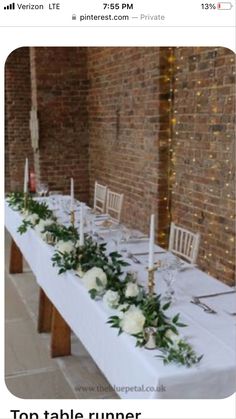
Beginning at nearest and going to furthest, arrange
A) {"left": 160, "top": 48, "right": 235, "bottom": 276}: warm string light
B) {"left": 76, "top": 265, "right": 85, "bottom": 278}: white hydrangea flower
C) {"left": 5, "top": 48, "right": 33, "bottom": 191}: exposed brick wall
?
{"left": 76, "top": 265, "right": 85, "bottom": 278}: white hydrangea flower, {"left": 160, "top": 48, "right": 235, "bottom": 276}: warm string light, {"left": 5, "top": 48, "right": 33, "bottom": 191}: exposed brick wall

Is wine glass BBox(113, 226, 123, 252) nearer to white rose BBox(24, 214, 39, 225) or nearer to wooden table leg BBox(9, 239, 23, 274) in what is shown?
white rose BBox(24, 214, 39, 225)

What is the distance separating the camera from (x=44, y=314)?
2836 mm

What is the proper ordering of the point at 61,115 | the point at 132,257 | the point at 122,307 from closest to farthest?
the point at 122,307
the point at 132,257
the point at 61,115

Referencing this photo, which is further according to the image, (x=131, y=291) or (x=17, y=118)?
(x=17, y=118)

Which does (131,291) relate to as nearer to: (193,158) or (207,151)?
(207,151)

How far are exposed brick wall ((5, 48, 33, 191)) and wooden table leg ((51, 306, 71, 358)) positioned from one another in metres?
4.22

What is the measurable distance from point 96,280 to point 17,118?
517cm

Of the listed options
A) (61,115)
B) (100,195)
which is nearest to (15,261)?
(100,195)

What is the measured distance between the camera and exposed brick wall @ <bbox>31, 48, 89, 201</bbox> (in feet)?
15.7

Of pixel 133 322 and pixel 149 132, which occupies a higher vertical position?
pixel 149 132

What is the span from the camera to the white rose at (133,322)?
1.39 metres

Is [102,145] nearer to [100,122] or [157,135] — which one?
[100,122]
